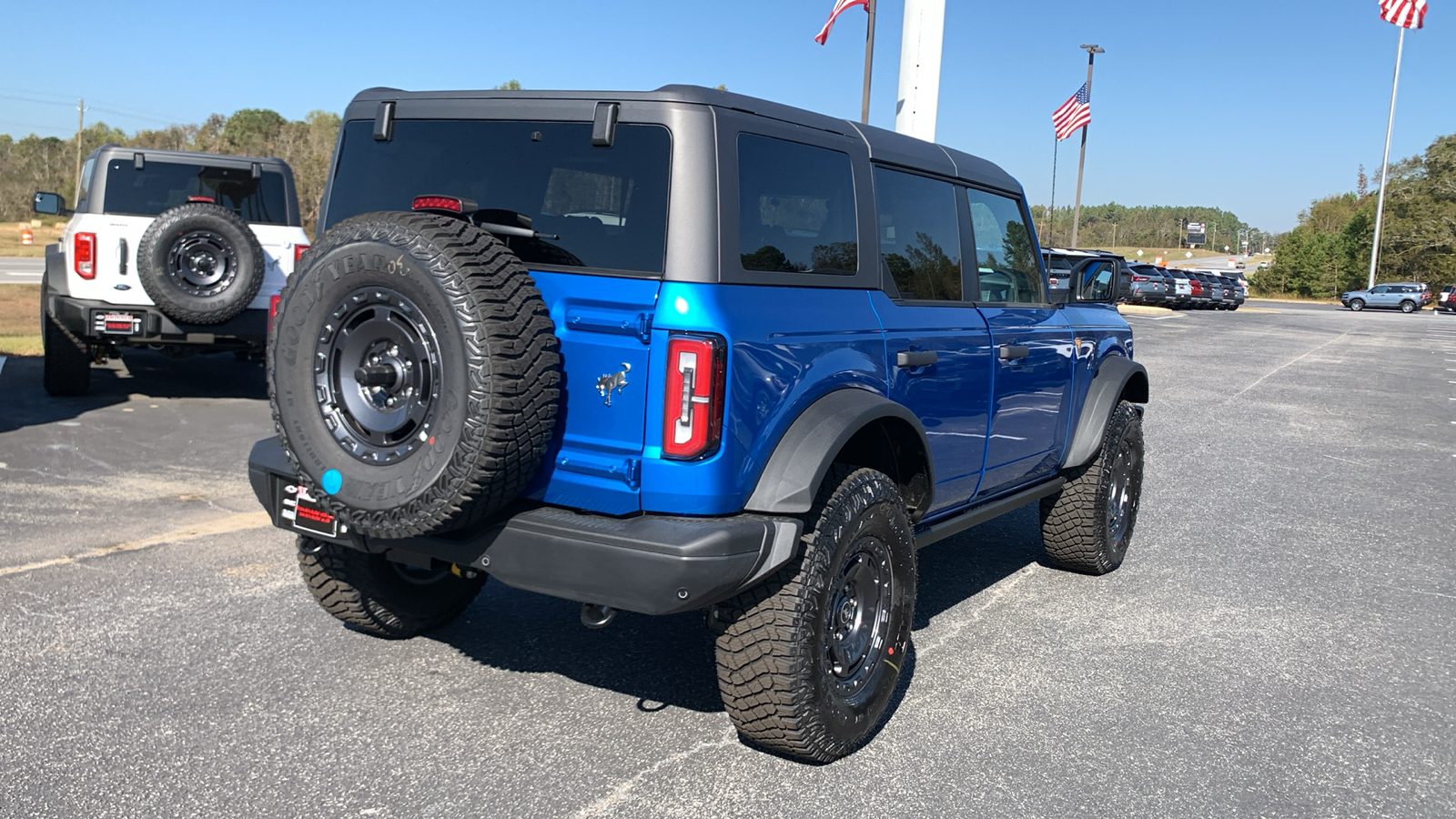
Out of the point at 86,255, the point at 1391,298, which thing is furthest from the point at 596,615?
the point at 1391,298

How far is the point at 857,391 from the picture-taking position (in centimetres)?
361

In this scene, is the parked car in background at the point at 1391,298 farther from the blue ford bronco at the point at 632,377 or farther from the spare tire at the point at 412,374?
the spare tire at the point at 412,374

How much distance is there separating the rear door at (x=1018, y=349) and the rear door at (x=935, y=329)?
0.13 metres

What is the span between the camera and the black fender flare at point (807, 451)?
3246mm

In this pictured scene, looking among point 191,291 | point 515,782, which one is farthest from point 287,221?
point 515,782

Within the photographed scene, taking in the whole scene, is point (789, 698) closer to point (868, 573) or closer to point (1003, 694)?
point (868, 573)

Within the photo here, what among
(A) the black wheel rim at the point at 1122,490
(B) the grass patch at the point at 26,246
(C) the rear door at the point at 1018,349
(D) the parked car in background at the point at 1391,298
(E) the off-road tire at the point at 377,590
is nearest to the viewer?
(E) the off-road tire at the point at 377,590

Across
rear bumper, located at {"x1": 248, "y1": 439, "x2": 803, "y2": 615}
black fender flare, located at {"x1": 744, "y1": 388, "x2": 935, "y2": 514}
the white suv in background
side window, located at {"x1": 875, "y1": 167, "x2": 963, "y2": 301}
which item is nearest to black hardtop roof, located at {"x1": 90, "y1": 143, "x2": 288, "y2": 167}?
the white suv in background

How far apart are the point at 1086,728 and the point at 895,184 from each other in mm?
2060

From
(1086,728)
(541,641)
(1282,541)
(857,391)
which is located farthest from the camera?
(1282,541)

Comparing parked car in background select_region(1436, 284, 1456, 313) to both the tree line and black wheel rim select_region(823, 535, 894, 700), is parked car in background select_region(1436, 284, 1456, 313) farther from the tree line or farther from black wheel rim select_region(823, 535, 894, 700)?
black wheel rim select_region(823, 535, 894, 700)

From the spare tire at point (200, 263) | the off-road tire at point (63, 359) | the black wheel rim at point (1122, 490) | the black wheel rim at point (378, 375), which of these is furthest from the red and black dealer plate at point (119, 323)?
the black wheel rim at point (1122, 490)

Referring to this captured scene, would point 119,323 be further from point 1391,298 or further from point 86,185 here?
point 1391,298

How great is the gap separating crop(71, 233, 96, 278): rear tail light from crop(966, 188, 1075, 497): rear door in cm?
713
